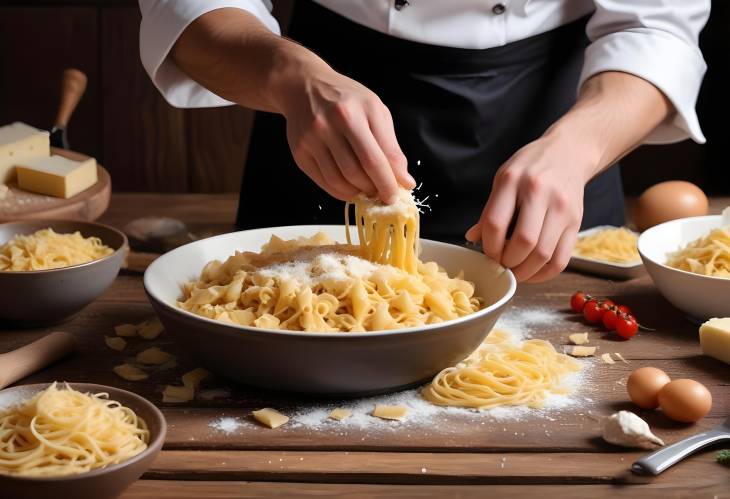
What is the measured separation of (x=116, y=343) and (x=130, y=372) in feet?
0.49

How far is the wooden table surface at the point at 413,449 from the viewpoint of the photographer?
131cm

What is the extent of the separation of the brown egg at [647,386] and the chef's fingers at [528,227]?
0.29 metres

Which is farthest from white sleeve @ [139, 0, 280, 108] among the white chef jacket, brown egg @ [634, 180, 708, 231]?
brown egg @ [634, 180, 708, 231]

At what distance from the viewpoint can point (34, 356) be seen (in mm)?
1637

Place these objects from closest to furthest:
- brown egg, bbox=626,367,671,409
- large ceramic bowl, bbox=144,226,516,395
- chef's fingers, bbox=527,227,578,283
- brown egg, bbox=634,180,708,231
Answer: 1. large ceramic bowl, bbox=144,226,516,395
2. brown egg, bbox=626,367,671,409
3. chef's fingers, bbox=527,227,578,283
4. brown egg, bbox=634,180,708,231

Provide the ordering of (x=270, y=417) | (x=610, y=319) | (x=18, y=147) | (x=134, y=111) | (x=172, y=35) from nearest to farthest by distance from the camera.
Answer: (x=270, y=417)
(x=610, y=319)
(x=172, y=35)
(x=18, y=147)
(x=134, y=111)

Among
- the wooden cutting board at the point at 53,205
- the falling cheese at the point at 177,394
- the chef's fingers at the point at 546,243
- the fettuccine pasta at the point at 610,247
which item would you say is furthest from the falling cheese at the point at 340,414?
the wooden cutting board at the point at 53,205

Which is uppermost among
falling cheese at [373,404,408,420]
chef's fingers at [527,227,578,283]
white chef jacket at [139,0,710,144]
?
white chef jacket at [139,0,710,144]

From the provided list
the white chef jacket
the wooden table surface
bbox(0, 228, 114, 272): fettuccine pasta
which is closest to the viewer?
the wooden table surface

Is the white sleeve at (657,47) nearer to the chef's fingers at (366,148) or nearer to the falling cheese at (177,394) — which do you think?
the chef's fingers at (366,148)

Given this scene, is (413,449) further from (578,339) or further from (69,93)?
(69,93)

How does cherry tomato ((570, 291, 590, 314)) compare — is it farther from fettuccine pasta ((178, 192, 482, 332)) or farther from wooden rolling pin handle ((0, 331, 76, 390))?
wooden rolling pin handle ((0, 331, 76, 390))

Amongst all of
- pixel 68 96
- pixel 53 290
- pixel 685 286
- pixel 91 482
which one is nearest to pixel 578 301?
pixel 685 286

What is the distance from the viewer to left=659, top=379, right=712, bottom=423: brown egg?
4.83 feet
